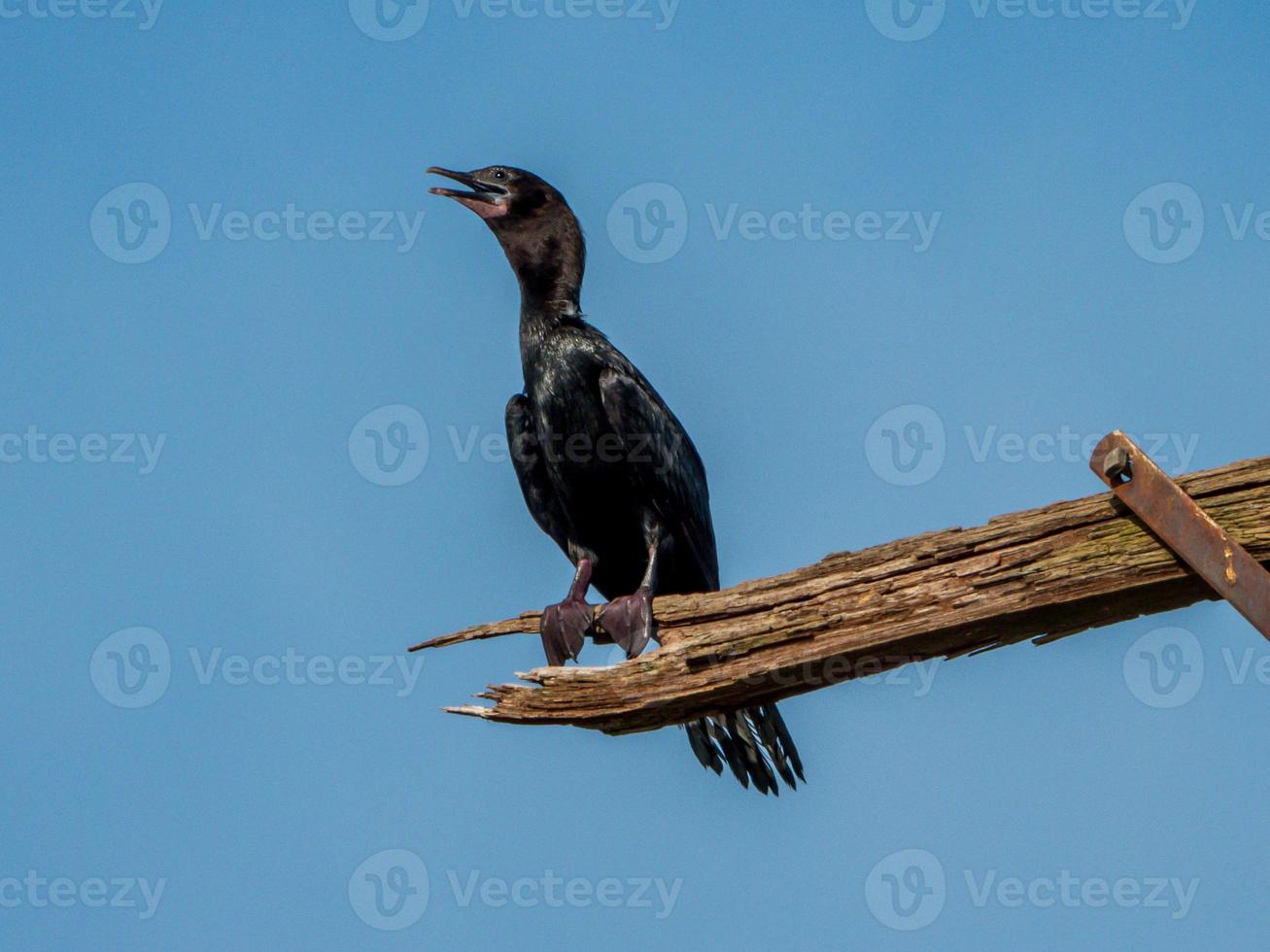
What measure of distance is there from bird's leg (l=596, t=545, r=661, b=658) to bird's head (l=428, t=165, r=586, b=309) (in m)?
2.02

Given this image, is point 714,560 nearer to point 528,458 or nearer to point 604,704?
point 528,458

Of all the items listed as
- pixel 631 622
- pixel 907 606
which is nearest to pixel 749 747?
pixel 631 622

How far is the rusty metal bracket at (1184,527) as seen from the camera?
3.21 metres

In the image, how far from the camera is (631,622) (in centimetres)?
548

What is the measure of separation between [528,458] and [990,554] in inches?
139

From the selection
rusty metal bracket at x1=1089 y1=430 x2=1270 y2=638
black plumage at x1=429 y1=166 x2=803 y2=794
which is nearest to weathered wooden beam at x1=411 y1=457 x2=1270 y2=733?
rusty metal bracket at x1=1089 y1=430 x2=1270 y2=638

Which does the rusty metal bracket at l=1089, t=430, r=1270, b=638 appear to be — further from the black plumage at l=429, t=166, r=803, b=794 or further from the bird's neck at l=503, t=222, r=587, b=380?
the bird's neck at l=503, t=222, r=587, b=380

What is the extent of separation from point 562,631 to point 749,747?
34.4 inches

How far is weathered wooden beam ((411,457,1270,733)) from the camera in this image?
3475mm

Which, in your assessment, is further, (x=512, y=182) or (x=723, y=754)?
(x=512, y=182)

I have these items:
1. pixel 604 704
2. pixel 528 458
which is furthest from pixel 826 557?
pixel 528 458

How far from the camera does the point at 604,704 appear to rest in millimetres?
4164

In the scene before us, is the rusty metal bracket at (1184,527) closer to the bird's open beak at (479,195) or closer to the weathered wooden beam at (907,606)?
the weathered wooden beam at (907,606)

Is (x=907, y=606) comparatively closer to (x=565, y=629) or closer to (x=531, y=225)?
(x=565, y=629)
